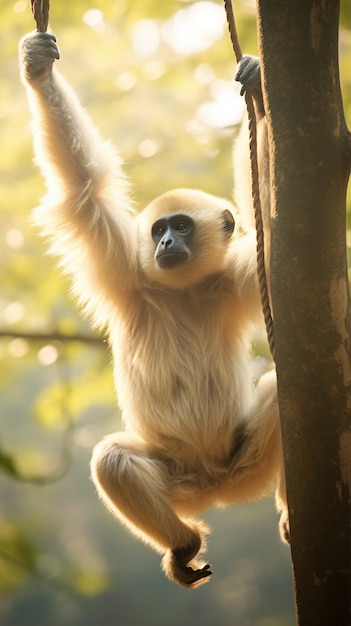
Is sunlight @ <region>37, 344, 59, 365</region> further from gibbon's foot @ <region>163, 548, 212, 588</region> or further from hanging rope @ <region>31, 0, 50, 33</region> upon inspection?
hanging rope @ <region>31, 0, 50, 33</region>

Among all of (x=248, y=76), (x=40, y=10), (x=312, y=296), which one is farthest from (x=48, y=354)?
(x=312, y=296)

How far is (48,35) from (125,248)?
1.27 meters

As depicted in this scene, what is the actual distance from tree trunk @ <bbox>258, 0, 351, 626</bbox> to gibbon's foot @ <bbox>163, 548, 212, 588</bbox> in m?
1.55

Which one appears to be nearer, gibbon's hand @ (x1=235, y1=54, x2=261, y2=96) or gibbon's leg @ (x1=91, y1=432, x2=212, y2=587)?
gibbon's hand @ (x1=235, y1=54, x2=261, y2=96)

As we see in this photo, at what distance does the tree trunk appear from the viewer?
2816mm

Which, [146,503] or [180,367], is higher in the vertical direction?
[180,367]

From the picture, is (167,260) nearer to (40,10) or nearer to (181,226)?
(181,226)

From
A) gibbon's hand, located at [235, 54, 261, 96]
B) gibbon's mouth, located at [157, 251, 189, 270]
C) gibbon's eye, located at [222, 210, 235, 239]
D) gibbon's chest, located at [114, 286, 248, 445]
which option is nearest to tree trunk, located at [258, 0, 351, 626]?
gibbon's hand, located at [235, 54, 261, 96]

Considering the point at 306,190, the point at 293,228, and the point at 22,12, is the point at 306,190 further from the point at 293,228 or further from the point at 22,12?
the point at 22,12

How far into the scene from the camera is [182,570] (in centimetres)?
441

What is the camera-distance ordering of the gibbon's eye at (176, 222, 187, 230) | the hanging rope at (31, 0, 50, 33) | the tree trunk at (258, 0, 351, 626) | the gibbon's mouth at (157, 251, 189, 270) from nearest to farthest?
1. the tree trunk at (258, 0, 351, 626)
2. the hanging rope at (31, 0, 50, 33)
3. the gibbon's mouth at (157, 251, 189, 270)
4. the gibbon's eye at (176, 222, 187, 230)

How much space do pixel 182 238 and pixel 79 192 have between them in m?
0.74

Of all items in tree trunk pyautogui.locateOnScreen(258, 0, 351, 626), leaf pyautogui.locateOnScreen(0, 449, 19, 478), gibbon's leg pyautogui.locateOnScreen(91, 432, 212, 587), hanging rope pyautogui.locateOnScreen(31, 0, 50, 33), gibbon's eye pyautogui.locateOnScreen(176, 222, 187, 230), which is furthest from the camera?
gibbon's eye pyautogui.locateOnScreen(176, 222, 187, 230)

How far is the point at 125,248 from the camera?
4.81 metres
